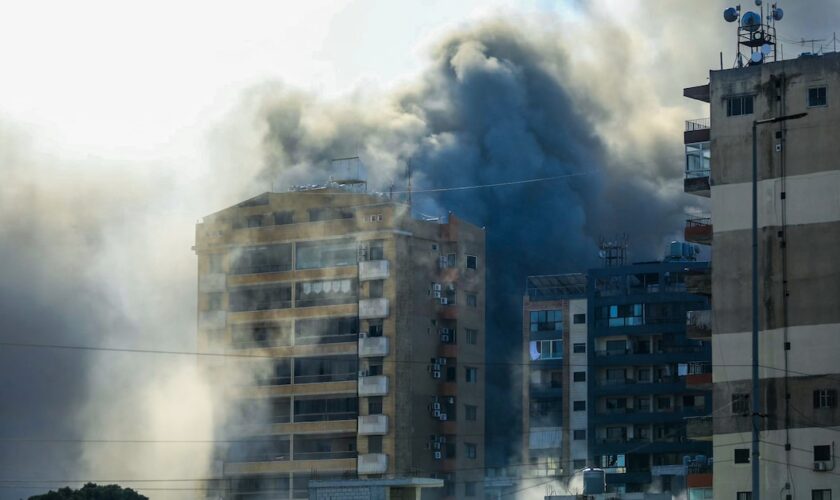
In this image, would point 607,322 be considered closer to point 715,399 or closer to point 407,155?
point 407,155

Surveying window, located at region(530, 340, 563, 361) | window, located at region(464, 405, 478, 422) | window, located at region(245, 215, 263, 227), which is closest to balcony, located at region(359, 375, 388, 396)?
window, located at region(464, 405, 478, 422)

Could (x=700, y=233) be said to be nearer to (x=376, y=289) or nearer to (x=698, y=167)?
(x=698, y=167)

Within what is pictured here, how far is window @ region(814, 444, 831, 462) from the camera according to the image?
97.8 metres

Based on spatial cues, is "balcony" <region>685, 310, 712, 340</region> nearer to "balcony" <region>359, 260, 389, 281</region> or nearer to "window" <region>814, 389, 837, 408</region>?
"window" <region>814, 389, 837, 408</region>

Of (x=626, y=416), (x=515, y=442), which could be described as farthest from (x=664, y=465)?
(x=515, y=442)

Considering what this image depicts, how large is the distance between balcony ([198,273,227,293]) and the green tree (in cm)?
3578

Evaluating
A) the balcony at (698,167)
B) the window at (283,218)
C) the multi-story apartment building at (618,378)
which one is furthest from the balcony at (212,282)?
the balcony at (698,167)

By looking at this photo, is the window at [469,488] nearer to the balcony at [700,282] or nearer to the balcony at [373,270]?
the balcony at [373,270]

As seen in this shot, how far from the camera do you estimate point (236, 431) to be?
13688 centimetres

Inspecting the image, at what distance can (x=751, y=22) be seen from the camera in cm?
10619

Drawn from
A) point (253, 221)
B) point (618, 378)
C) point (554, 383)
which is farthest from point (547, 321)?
point (253, 221)

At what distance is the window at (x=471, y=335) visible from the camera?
473 ft

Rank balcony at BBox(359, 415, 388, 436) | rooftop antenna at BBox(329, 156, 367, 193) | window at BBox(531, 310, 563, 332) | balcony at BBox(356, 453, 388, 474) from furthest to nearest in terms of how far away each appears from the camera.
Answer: window at BBox(531, 310, 563, 332) → rooftop antenna at BBox(329, 156, 367, 193) → balcony at BBox(359, 415, 388, 436) → balcony at BBox(356, 453, 388, 474)

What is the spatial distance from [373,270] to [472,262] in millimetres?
12394
